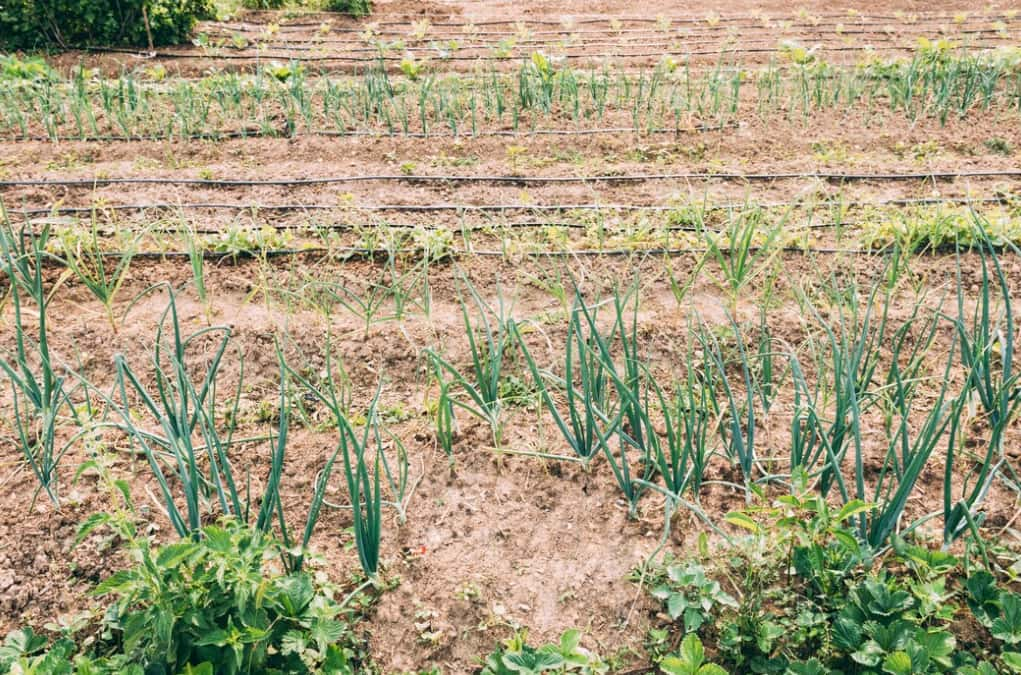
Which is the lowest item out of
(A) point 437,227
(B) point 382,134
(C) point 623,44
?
(A) point 437,227

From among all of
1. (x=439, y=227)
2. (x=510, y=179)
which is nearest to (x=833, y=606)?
(x=439, y=227)

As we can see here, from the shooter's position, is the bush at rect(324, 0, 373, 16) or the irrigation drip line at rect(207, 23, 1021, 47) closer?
the irrigation drip line at rect(207, 23, 1021, 47)

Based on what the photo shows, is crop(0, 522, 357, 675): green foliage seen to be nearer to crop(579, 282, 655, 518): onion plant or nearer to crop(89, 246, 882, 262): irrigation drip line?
crop(579, 282, 655, 518): onion plant

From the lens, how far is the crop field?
1827mm

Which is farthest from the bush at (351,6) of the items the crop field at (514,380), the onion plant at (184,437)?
the onion plant at (184,437)

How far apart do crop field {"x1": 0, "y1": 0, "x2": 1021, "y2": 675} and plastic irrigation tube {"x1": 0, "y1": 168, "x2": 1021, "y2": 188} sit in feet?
0.09

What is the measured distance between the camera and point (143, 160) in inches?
199

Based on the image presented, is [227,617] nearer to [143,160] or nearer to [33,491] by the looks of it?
[33,491]

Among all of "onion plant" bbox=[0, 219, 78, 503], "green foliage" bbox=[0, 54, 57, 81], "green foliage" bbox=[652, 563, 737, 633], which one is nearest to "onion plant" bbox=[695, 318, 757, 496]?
"green foliage" bbox=[652, 563, 737, 633]

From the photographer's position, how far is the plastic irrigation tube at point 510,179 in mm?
4480

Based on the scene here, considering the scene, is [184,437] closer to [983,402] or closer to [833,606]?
[833,606]

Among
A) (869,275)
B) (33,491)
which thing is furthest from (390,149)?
(33,491)

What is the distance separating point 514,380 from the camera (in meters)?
2.73

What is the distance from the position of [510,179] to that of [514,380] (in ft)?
6.90
